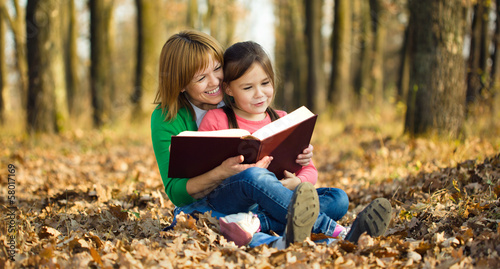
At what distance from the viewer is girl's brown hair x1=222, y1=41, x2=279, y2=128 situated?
301cm

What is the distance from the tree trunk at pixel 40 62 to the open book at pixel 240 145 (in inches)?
270

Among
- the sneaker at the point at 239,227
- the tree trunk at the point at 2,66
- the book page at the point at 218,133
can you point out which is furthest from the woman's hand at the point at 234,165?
the tree trunk at the point at 2,66

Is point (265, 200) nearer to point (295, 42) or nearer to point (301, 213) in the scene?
point (301, 213)

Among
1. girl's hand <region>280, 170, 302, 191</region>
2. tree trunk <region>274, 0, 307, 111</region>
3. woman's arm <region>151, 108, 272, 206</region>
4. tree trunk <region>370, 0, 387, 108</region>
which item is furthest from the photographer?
tree trunk <region>274, 0, 307, 111</region>

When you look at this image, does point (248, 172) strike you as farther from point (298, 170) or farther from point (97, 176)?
point (97, 176)

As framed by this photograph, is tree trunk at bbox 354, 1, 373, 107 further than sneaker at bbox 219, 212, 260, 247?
Yes

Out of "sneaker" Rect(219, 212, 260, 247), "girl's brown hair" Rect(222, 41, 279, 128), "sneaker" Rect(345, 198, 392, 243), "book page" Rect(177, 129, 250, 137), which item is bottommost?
"sneaker" Rect(219, 212, 260, 247)

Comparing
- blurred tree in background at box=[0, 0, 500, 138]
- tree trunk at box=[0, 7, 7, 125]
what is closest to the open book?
blurred tree in background at box=[0, 0, 500, 138]

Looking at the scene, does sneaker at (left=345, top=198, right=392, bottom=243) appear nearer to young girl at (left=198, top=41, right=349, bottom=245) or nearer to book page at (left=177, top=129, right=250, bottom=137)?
young girl at (left=198, top=41, right=349, bottom=245)

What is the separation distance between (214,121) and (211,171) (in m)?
0.38

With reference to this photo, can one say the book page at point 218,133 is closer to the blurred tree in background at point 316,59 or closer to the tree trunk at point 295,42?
the blurred tree in background at point 316,59

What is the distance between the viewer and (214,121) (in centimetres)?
302

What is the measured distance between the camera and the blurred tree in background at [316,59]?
19.7 feet

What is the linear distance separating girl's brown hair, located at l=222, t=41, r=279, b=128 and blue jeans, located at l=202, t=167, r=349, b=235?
46 cm
